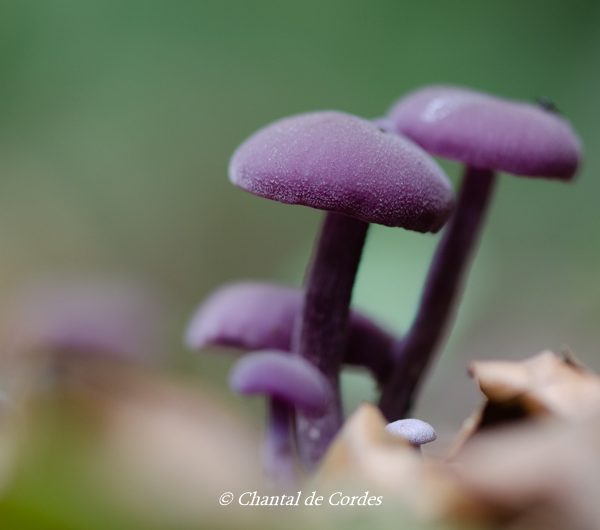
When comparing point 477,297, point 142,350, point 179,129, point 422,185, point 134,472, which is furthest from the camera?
point 179,129

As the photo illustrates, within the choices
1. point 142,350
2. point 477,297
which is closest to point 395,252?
point 477,297

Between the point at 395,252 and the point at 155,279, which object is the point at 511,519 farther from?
the point at 155,279

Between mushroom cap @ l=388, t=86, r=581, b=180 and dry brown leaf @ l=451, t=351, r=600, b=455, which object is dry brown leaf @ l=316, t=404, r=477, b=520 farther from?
mushroom cap @ l=388, t=86, r=581, b=180

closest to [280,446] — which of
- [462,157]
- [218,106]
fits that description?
[462,157]

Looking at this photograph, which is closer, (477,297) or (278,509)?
(278,509)

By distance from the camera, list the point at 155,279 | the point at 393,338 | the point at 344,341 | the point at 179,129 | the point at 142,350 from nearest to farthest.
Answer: the point at 344,341, the point at 393,338, the point at 142,350, the point at 155,279, the point at 179,129

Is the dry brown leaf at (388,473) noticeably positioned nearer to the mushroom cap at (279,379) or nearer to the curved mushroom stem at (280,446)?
the mushroom cap at (279,379)
